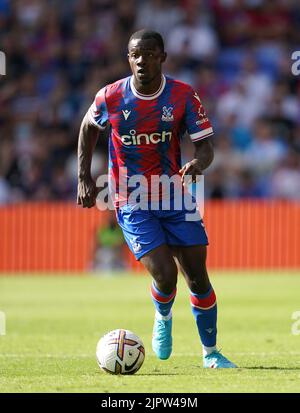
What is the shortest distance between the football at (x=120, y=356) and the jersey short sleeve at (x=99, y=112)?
1769 millimetres

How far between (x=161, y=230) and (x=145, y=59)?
135 cm

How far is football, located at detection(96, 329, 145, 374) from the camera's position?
820cm

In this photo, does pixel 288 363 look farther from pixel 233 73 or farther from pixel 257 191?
pixel 233 73

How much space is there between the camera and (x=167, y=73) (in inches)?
918

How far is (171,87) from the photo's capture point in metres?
8.74

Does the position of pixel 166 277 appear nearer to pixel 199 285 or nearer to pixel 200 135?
pixel 199 285

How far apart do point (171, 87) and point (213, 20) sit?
16.0 meters

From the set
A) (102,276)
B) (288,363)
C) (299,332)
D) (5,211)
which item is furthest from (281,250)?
(288,363)

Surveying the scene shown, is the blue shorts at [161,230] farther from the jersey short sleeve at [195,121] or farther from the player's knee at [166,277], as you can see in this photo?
the jersey short sleeve at [195,121]

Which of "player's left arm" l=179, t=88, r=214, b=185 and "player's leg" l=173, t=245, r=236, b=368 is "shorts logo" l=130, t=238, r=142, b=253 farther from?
"player's left arm" l=179, t=88, r=214, b=185

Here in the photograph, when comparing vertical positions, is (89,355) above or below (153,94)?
below
